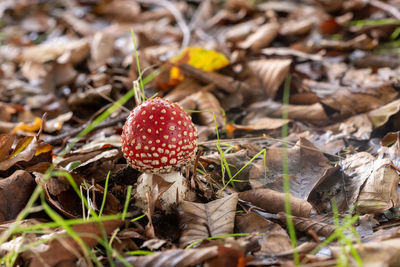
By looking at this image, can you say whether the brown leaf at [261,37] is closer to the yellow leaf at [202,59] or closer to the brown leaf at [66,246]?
the yellow leaf at [202,59]

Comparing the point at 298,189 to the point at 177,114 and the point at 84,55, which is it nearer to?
the point at 177,114

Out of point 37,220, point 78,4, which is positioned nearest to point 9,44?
point 78,4

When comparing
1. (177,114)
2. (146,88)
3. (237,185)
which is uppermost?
(177,114)

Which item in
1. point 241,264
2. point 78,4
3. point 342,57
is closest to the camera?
point 241,264

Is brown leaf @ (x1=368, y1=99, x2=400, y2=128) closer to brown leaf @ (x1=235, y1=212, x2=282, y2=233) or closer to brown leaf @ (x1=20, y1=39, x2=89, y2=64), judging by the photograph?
brown leaf @ (x1=235, y1=212, x2=282, y2=233)

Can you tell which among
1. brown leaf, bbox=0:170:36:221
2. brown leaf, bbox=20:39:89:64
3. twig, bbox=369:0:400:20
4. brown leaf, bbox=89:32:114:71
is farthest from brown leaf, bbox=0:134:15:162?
twig, bbox=369:0:400:20

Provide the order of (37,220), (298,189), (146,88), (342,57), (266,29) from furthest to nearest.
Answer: (266,29) < (342,57) < (146,88) < (298,189) < (37,220)
